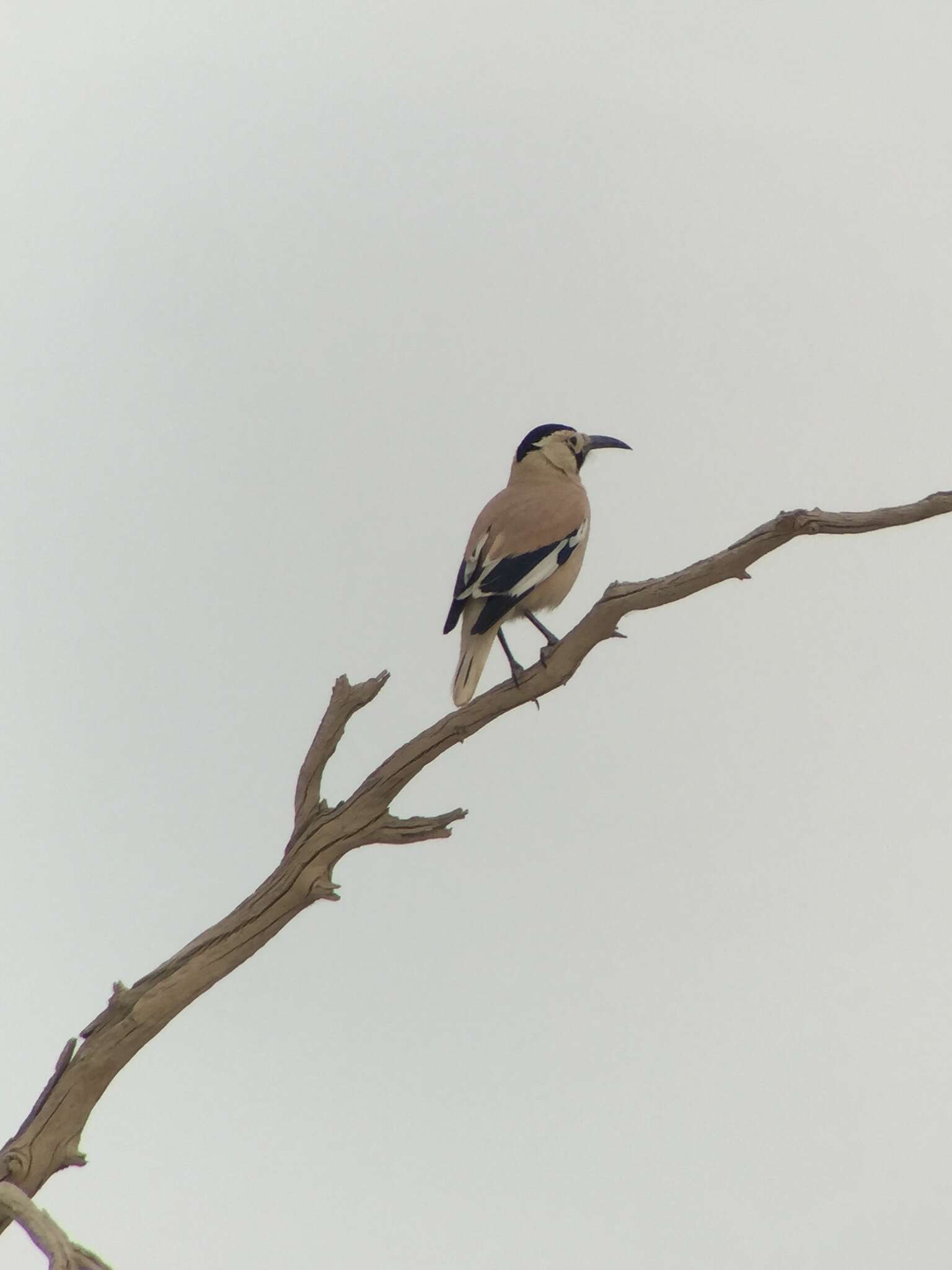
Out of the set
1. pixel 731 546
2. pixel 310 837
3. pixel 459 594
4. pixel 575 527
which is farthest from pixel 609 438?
pixel 310 837

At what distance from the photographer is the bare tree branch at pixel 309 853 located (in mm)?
6242

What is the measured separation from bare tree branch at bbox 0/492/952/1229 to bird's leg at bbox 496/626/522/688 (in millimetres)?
36

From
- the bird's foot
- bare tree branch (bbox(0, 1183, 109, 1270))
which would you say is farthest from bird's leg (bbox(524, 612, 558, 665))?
bare tree branch (bbox(0, 1183, 109, 1270))

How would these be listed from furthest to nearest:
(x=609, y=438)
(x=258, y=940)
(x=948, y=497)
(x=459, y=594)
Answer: (x=609, y=438) → (x=459, y=594) → (x=258, y=940) → (x=948, y=497)

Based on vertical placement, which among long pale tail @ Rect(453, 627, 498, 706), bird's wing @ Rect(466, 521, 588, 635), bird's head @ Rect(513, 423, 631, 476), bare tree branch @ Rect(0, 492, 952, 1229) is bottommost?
bare tree branch @ Rect(0, 492, 952, 1229)

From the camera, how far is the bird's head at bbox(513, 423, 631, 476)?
326 inches

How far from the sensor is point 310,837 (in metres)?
6.48

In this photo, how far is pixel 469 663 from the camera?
22.5ft

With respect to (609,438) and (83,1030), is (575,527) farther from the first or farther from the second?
(83,1030)

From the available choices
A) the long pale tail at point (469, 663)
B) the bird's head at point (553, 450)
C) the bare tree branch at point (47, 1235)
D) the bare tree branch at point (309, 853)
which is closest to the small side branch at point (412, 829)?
the bare tree branch at point (309, 853)

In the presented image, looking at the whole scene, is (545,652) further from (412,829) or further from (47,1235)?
(47,1235)

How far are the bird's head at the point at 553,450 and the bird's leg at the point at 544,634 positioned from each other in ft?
3.96

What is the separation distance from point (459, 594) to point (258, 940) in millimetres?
1850

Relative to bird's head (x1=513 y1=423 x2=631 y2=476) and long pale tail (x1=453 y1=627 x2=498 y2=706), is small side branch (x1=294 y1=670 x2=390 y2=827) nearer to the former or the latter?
long pale tail (x1=453 y1=627 x2=498 y2=706)
